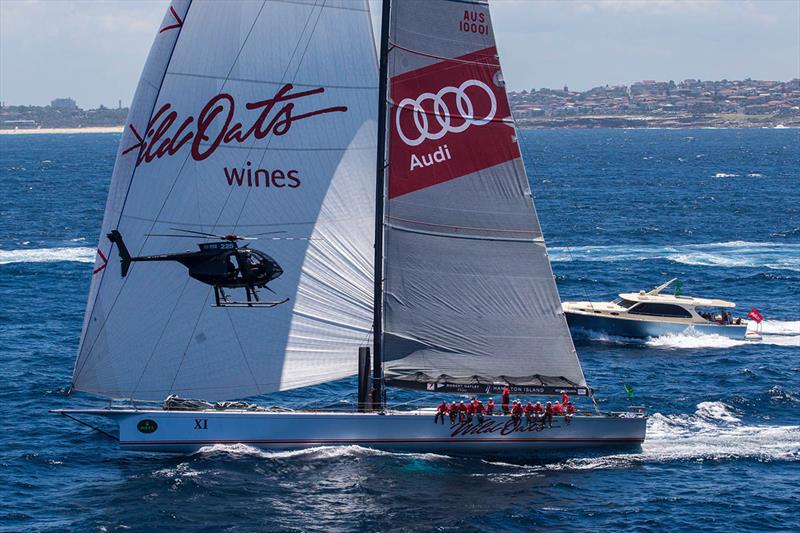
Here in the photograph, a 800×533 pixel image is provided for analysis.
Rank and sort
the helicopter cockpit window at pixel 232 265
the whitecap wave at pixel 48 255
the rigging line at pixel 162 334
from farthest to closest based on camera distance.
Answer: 1. the whitecap wave at pixel 48 255
2. the rigging line at pixel 162 334
3. the helicopter cockpit window at pixel 232 265

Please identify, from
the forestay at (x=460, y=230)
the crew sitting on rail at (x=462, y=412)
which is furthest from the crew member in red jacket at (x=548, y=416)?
the crew sitting on rail at (x=462, y=412)

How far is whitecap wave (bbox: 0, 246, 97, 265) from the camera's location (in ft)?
310

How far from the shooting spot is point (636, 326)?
7031 centimetres

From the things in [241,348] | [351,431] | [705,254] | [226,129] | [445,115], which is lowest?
[351,431]

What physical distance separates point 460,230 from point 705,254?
63.6m

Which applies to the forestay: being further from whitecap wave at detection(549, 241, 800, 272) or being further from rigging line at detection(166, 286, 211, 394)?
whitecap wave at detection(549, 241, 800, 272)

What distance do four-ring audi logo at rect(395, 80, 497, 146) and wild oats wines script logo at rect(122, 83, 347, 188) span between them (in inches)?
102

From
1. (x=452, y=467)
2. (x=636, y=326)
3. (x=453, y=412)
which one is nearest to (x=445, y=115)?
(x=453, y=412)

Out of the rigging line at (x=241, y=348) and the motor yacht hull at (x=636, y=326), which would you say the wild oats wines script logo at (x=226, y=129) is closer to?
the rigging line at (x=241, y=348)

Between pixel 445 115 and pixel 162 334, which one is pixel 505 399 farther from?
pixel 162 334

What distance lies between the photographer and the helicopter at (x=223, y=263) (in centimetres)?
4200

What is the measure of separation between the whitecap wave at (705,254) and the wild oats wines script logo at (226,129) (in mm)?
58893

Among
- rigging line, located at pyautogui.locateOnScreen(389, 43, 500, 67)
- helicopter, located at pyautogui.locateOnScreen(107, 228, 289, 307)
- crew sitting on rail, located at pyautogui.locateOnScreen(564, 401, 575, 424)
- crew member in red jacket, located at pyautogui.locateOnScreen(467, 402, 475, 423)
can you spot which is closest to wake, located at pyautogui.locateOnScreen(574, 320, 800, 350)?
crew sitting on rail, located at pyautogui.locateOnScreen(564, 401, 575, 424)

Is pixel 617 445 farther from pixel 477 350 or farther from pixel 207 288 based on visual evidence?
pixel 207 288
